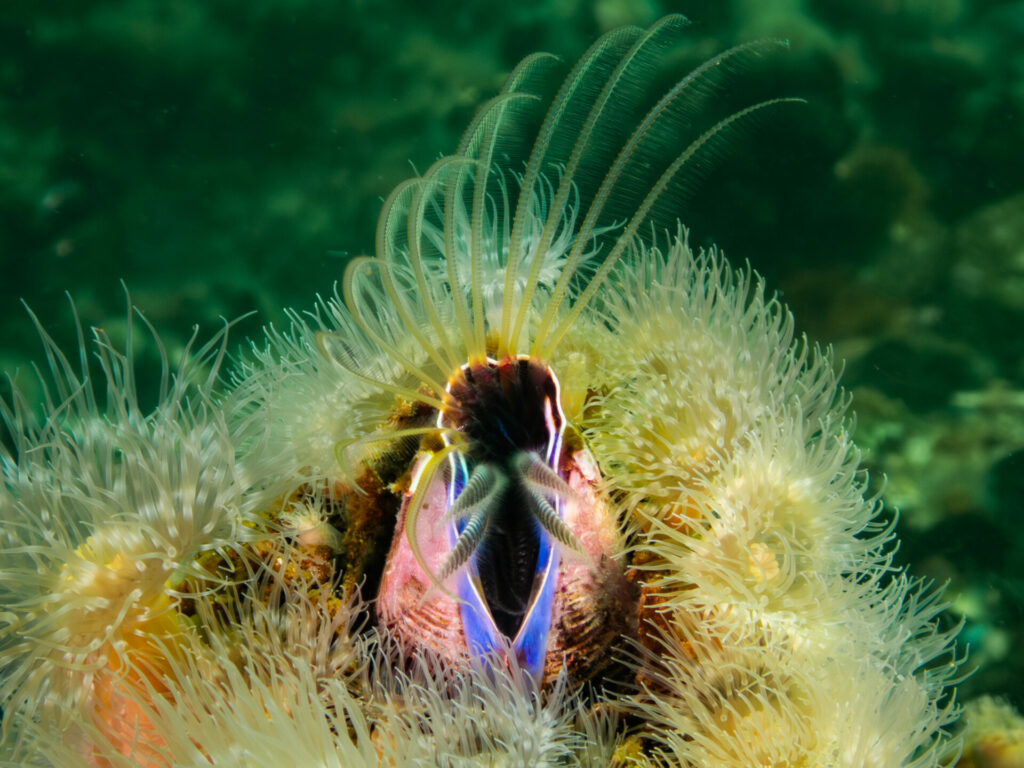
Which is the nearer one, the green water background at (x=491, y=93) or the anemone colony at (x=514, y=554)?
the anemone colony at (x=514, y=554)

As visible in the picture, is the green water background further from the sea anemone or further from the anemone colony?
the sea anemone

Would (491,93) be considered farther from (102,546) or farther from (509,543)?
(102,546)

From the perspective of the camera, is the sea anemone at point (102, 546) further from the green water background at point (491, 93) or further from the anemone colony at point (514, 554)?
the green water background at point (491, 93)

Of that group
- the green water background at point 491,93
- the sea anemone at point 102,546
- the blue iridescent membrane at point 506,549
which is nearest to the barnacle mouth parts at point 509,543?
the blue iridescent membrane at point 506,549

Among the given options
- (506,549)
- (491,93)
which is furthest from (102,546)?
(491,93)

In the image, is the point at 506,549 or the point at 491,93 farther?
the point at 491,93

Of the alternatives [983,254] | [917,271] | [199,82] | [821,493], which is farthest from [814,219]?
[199,82]
